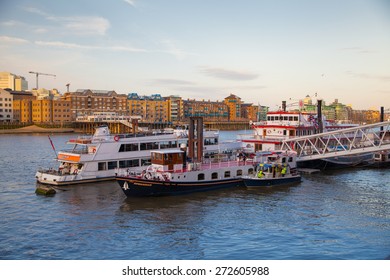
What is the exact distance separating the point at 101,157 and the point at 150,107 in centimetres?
14625

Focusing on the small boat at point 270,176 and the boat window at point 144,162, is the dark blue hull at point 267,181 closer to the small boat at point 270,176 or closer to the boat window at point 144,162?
the small boat at point 270,176

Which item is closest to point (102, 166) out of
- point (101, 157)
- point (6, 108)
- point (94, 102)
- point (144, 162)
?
point (101, 157)

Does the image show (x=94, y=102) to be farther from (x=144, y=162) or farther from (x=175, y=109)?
(x=144, y=162)

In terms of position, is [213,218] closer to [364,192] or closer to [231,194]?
[231,194]

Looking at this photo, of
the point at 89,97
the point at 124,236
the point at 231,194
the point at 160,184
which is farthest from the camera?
the point at 89,97

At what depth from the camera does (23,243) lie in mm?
20938

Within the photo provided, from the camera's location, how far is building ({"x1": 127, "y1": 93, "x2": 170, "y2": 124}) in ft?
579

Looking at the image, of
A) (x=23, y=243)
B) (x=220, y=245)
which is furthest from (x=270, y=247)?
(x=23, y=243)

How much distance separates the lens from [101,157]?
38406 mm

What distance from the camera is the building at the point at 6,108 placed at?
144650 millimetres

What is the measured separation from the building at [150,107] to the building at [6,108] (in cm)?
4669

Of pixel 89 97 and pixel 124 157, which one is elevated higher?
pixel 89 97

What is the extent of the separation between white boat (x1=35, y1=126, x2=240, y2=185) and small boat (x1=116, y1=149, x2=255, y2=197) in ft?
8.35
